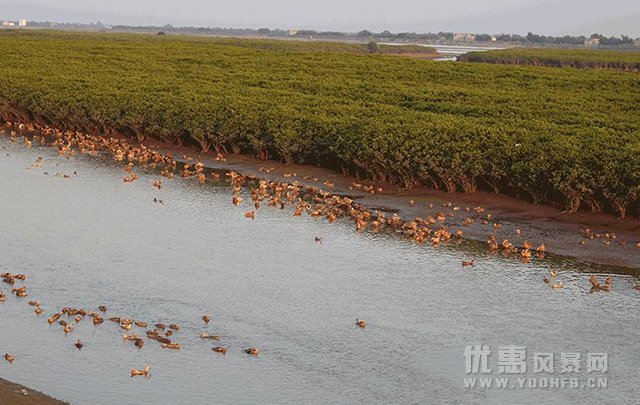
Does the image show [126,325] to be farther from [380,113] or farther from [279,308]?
[380,113]

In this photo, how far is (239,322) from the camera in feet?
38.7

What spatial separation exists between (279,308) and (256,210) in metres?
6.08

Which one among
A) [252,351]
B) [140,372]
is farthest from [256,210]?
[140,372]

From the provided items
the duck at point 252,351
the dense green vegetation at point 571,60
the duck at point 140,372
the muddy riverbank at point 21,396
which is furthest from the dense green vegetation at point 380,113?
the dense green vegetation at point 571,60

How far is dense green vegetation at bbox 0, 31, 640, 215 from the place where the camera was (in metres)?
18.8

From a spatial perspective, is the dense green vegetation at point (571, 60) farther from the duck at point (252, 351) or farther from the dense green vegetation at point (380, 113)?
the duck at point (252, 351)

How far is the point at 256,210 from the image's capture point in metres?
18.3

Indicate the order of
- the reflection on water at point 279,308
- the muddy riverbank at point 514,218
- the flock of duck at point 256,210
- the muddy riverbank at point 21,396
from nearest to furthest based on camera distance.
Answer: the muddy riverbank at point 21,396
the reflection on water at point 279,308
the flock of duck at point 256,210
the muddy riverbank at point 514,218

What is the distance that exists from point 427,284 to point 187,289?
3261 mm

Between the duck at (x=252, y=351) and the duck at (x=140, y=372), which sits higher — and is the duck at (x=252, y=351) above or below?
above

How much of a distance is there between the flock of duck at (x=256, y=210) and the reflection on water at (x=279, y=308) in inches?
6.8

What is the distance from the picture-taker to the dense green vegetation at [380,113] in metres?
18.8

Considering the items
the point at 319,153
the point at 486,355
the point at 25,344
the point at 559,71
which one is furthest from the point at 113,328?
the point at 559,71

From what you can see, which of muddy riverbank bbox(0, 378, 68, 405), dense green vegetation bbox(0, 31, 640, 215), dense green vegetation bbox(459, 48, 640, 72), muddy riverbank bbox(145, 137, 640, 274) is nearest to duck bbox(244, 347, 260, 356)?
muddy riverbank bbox(0, 378, 68, 405)
